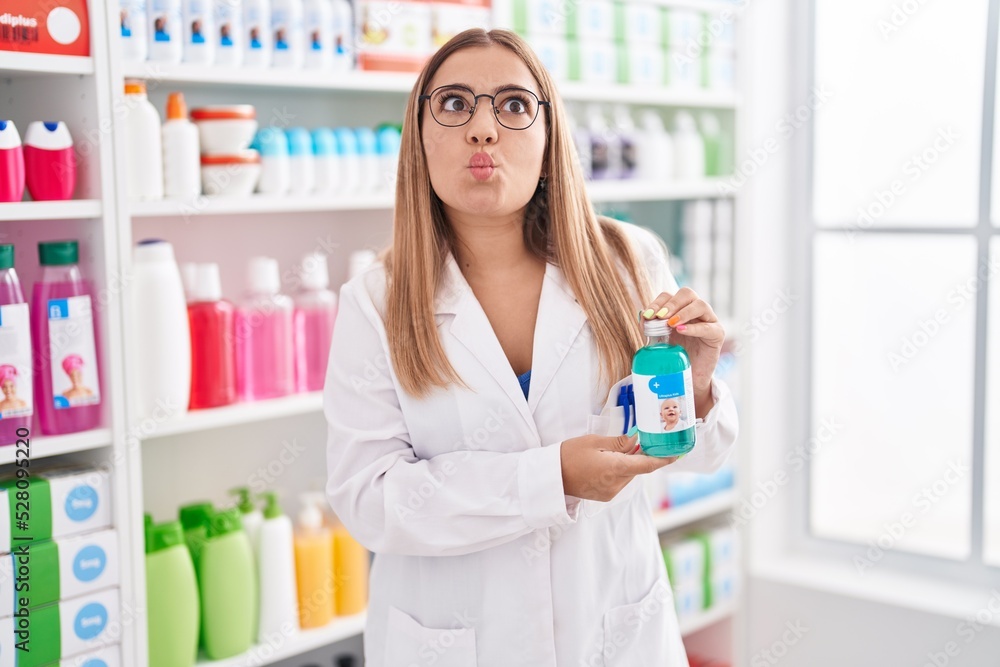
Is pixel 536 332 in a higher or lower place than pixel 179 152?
lower

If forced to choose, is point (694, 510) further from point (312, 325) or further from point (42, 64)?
point (42, 64)

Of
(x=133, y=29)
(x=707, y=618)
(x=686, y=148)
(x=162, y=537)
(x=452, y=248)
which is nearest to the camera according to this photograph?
(x=452, y=248)

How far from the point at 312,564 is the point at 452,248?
0.82m

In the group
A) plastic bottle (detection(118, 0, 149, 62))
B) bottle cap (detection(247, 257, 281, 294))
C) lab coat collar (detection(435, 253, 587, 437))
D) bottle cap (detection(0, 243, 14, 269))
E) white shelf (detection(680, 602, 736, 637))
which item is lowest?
white shelf (detection(680, 602, 736, 637))

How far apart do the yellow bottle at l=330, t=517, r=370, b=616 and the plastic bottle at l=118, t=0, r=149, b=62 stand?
3.25ft

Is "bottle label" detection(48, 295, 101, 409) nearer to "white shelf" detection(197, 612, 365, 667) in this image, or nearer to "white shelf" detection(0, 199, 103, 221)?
"white shelf" detection(0, 199, 103, 221)

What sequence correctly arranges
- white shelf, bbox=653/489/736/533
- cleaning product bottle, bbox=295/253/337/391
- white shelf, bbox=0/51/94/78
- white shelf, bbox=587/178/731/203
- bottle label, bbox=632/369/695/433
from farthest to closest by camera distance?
white shelf, bbox=653/489/736/533, white shelf, bbox=587/178/731/203, cleaning product bottle, bbox=295/253/337/391, white shelf, bbox=0/51/94/78, bottle label, bbox=632/369/695/433

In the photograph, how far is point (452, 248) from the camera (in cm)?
156

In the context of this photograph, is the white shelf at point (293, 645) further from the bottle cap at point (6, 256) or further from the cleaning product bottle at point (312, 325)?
the bottle cap at point (6, 256)

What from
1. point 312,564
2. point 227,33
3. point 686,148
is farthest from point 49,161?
point 686,148

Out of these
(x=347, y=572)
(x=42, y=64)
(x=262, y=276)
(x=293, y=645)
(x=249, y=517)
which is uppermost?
(x=42, y=64)

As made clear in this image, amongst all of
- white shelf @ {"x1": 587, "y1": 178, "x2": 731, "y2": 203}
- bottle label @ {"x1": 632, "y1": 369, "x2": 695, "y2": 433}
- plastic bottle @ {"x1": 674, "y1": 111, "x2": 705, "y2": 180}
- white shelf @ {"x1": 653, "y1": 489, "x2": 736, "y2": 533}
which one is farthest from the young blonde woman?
plastic bottle @ {"x1": 674, "y1": 111, "x2": 705, "y2": 180}

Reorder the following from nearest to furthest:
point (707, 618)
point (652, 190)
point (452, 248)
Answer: point (452, 248)
point (652, 190)
point (707, 618)

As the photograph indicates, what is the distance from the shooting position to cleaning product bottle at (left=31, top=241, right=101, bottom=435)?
1.63 meters
